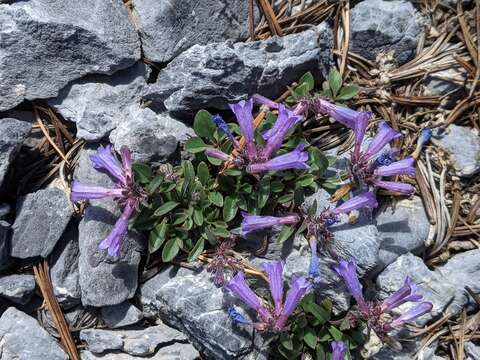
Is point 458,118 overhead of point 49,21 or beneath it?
beneath

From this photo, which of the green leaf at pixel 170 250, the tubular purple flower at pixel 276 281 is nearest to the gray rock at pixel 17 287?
the green leaf at pixel 170 250

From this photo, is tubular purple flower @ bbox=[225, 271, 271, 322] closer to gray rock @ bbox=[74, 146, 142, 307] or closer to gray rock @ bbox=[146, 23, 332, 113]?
gray rock @ bbox=[74, 146, 142, 307]

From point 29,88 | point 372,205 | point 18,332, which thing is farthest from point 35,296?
point 372,205

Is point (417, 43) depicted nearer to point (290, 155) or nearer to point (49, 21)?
point (290, 155)

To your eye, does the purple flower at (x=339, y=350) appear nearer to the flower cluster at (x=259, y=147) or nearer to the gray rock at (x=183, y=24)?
the flower cluster at (x=259, y=147)

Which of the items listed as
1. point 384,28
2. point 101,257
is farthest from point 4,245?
point 384,28
